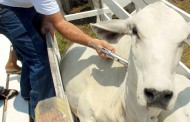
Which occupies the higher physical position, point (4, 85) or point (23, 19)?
point (23, 19)

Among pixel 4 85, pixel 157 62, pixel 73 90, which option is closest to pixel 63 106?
pixel 157 62

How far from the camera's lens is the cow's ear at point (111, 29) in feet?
9.02

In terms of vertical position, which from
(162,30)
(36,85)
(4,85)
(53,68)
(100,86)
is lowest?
(4,85)

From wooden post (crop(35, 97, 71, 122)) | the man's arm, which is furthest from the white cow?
wooden post (crop(35, 97, 71, 122))

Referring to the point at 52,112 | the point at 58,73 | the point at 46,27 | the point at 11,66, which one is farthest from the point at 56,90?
the point at 11,66

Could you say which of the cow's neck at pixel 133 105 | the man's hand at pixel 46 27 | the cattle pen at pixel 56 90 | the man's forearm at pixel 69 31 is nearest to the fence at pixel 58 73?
the cattle pen at pixel 56 90

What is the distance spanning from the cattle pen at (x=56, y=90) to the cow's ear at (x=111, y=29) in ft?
1.59

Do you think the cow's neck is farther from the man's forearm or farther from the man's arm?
the man's forearm

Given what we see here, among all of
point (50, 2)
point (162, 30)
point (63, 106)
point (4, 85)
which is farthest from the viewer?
point (4, 85)

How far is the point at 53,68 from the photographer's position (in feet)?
10.3

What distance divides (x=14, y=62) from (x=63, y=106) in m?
2.60

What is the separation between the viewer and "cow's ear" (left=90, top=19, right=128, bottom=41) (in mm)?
2750

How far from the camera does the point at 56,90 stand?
2846 mm

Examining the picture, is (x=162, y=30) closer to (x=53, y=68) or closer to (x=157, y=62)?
(x=157, y=62)
